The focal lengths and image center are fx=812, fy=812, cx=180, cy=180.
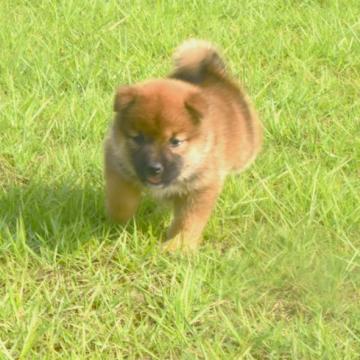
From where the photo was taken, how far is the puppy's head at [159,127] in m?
2.67

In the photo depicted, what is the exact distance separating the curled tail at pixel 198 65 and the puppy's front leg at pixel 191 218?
56cm

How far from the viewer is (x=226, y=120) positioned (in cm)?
321

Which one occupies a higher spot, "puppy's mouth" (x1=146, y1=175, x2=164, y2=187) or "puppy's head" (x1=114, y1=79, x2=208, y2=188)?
"puppy's head" (x1=114, y1=79, x2=208, y2=188)

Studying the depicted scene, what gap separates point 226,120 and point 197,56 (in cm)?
34

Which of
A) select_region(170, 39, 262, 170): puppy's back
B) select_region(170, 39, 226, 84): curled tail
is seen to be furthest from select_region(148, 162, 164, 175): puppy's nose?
select_region(170, 39, 226, 84): curled tail

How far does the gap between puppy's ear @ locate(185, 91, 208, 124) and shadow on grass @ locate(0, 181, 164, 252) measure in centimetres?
45

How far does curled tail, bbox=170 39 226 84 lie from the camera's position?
329 centimetres

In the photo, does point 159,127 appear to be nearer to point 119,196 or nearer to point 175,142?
point 175,142

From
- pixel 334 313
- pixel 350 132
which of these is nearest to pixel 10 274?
pixel 334 313

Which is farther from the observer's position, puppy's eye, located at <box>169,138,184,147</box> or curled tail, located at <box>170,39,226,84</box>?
curled tail, located at <box>170,39,226,84</box>

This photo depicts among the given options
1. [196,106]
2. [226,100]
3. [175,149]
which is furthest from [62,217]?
[226,100]

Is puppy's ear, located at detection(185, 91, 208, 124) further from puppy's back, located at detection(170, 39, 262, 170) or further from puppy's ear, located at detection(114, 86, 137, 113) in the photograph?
puppy's back, located at detection(170, 39, 262, 170)

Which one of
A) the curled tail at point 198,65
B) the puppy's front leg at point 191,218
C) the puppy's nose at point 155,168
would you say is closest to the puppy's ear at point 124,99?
the puppy's nose at point 155,168

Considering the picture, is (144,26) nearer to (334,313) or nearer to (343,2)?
(343,2)
